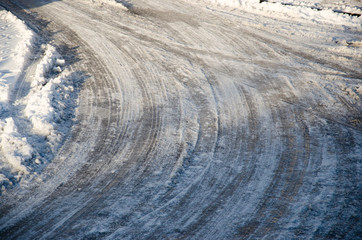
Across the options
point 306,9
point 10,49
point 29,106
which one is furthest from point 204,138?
point 306,9

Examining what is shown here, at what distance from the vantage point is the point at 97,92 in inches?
279

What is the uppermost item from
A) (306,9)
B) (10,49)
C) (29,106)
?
(306,9)

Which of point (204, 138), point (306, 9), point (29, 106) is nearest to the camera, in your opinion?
point (204, 138)

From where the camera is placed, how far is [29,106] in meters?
6.23

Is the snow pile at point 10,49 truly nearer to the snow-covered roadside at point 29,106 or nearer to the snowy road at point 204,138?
the snow-covered roadside at point 29,106

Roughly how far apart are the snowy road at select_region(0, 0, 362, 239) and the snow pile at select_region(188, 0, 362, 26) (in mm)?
700

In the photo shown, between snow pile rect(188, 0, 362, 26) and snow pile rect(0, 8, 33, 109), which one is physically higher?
snow pile rect(188, 0, 362, 26)

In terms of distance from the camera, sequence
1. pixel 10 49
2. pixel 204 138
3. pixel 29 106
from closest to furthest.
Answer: pixel 204 138, pixel 29 106, pixel 10 49

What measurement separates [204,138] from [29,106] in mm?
3642

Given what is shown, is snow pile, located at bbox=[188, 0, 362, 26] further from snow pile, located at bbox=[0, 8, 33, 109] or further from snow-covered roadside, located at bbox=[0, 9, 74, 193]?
snow-covered roadside, located at bbox=[0, 9, 74, 193]

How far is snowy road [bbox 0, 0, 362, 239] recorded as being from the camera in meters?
4.08

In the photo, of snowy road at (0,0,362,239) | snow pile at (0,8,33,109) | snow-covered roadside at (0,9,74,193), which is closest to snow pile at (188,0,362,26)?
snowy road at (0,0,362,239)

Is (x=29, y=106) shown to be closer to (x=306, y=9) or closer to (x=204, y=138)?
(x=204, y=138)

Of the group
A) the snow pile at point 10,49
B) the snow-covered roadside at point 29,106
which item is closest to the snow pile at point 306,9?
the snow pile at point 10,49
